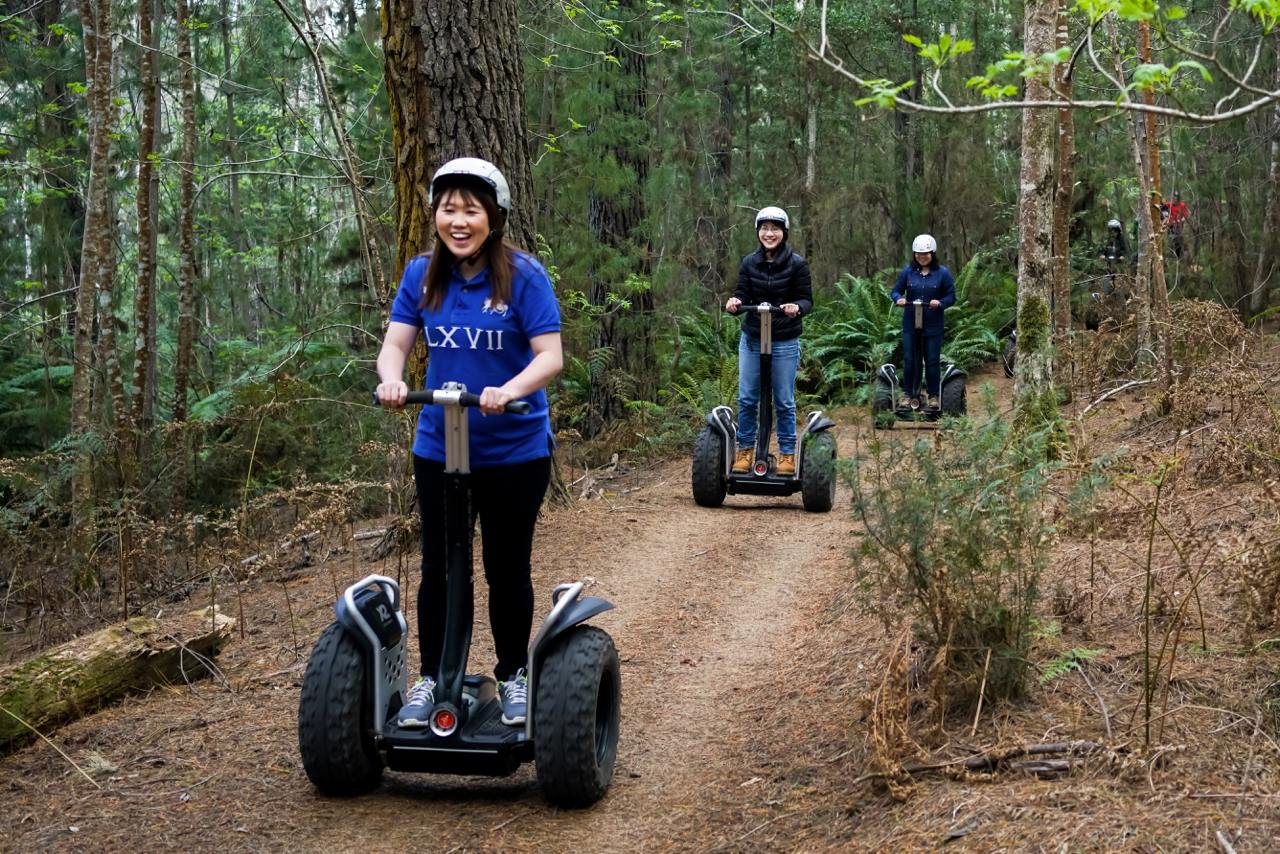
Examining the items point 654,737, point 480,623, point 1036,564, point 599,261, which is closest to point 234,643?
point 480,623

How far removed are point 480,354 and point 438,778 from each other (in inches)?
63.6

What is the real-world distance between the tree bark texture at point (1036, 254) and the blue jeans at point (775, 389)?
5.91ft

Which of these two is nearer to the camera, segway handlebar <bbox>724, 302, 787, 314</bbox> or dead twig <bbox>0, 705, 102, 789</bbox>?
dead twig <bbox>0, 705, 102, 789</bbox>

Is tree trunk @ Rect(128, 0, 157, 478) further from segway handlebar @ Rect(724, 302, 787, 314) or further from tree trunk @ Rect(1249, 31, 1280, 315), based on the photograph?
tree trunk @ Rect(1249, 31, 1280, 315)

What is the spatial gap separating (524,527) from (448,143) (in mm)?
3730

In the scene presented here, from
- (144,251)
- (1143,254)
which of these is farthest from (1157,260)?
(144,251)

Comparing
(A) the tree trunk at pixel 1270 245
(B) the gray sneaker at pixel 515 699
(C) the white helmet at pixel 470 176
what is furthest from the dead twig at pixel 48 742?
(A) the tree trunk at pixel 1270 245

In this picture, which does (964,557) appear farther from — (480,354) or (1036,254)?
(1036,254)

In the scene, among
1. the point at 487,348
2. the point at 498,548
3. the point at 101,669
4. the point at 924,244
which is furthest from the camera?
the point at 924,244

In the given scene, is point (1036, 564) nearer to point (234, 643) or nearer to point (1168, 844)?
point (1168, 844)

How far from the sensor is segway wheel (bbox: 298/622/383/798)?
11.6ft

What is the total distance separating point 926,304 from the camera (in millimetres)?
A: 13094

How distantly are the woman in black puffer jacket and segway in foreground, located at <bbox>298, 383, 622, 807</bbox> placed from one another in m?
5.10

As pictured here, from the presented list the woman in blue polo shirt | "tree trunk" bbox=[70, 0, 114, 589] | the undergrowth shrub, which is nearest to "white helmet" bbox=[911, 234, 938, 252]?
"tree trunk" bbox=[70, 0, 114, 589]
